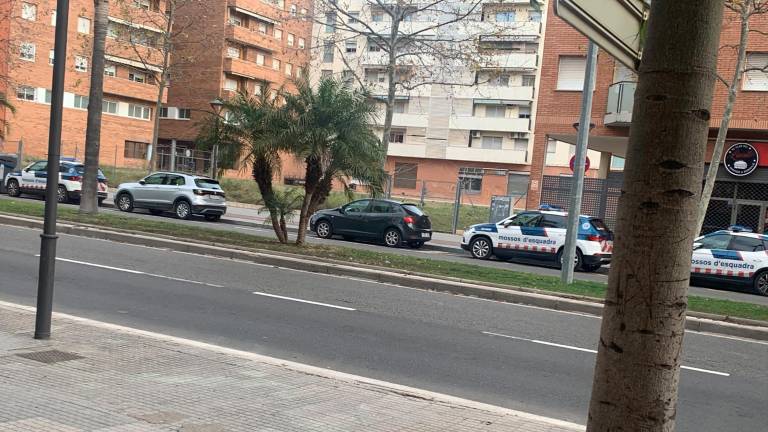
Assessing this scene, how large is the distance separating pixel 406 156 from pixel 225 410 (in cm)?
5617

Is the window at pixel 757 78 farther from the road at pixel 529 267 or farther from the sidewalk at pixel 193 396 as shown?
the sidewalk at pixel 193 396

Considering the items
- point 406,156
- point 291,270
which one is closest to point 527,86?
point 406,156

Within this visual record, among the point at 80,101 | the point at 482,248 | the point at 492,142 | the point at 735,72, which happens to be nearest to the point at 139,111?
the point at 80,101

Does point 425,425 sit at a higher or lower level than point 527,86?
lower

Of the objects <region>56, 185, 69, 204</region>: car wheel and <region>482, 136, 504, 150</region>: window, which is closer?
<region>56, 185, 69, 204</region>: car wheel

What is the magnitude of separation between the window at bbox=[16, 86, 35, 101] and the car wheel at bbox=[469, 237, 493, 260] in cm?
4007

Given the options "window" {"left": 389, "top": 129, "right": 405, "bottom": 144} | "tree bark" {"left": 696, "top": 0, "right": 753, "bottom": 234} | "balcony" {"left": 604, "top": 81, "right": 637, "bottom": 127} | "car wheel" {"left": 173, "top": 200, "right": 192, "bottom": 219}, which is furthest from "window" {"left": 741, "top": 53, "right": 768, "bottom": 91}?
"window" {"left": 389, "top": 129, "right": 405, "bottom": 144}

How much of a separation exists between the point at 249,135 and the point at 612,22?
14276 mm

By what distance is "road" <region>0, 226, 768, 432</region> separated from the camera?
6.76 m

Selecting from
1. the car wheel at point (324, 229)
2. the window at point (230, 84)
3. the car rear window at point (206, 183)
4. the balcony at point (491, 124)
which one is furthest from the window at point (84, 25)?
the car wheel at point (324, 229)

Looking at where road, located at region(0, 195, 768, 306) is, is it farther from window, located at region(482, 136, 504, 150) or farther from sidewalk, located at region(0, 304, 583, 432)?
window, located at region(482, 136, 504, 150)

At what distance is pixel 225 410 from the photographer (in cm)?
496

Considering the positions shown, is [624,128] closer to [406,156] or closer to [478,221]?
[478,221]

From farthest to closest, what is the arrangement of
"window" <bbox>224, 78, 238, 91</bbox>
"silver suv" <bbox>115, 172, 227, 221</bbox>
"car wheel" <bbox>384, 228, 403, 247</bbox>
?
"window" <bbox>224, 78, 238, 91</bbox>
"silver suv" <bbox>115, 172, 227, 221</bbox>
"car wheel" <bbox>384, 228, 403, 247</bbox>
